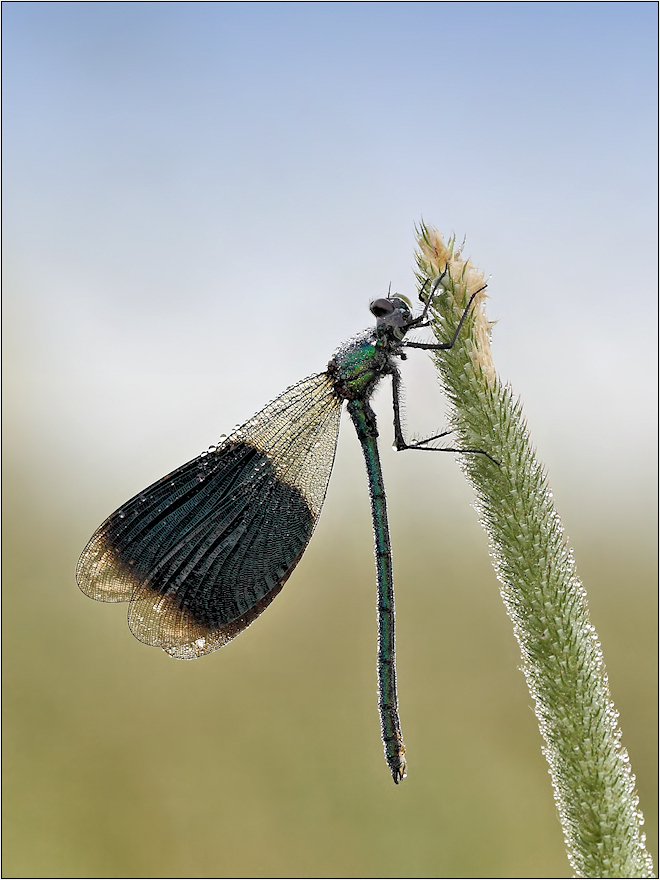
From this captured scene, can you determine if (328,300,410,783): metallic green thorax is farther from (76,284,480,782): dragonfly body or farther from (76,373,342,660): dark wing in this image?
(76,373,342,660): dark wing

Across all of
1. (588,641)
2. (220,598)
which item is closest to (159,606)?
(220,598)

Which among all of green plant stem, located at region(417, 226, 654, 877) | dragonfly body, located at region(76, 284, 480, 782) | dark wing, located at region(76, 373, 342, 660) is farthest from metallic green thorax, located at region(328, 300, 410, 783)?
green plant stem, located at region(417, 226, 654, 877)

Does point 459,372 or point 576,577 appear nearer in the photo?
point 576,577

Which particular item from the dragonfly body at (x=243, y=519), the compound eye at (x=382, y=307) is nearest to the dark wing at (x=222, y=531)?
the dragonfly body at (x=243, y=519)

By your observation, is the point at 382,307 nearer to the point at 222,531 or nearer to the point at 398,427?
the point at 398,427

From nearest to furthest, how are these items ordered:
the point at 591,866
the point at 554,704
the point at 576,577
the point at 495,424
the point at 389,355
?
the point at 591,866 → the point at 554,704 → the point at 576,577 → the point at 495,424 → the point at 389,355

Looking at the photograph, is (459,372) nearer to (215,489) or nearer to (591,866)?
(591,866)
